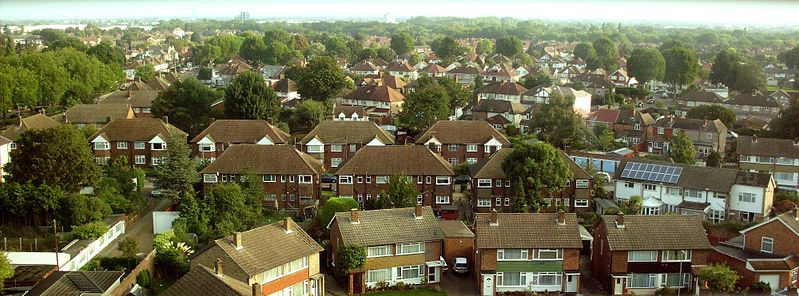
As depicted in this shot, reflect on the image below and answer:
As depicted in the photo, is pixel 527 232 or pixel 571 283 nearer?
pixel 527 232

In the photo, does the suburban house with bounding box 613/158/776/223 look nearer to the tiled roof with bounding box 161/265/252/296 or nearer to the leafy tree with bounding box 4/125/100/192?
the tiled roof with bounding box 161/265/252/296

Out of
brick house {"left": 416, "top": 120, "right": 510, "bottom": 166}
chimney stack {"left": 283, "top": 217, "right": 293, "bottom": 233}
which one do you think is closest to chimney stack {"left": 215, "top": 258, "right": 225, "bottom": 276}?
chimney stack {"left": 283, "top": 217, "right": 293, "bottom": 233}

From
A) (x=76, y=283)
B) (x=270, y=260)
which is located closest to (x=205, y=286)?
(x=270, y=260)

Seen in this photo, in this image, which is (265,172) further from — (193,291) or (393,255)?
(193,291)

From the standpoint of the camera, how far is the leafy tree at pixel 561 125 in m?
29.2

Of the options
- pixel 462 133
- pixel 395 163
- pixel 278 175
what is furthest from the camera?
pixel 462 133

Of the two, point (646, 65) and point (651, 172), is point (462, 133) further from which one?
point (646, 65)

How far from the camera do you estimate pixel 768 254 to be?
53.7 ft

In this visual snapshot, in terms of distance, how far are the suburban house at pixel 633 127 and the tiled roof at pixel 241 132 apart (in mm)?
15449

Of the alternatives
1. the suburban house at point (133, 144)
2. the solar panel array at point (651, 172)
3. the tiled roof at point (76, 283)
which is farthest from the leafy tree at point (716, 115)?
the tiled roof at point (76, 283)

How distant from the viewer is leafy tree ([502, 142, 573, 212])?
19.8 meters

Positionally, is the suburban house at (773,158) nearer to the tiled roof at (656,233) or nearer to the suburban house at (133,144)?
the tiled roof at (656,233)

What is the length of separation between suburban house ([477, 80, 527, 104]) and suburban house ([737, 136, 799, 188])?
16602 millimetres

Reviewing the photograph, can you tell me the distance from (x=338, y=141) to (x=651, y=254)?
1274 centimetres
